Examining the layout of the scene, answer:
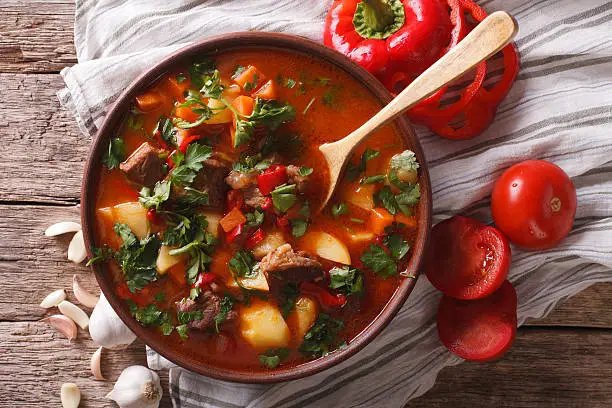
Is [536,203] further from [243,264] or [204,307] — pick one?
[204,307]

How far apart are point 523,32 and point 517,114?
39 cm

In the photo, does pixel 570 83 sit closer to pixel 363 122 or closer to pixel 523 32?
pixel 523 32

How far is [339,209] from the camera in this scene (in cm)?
299

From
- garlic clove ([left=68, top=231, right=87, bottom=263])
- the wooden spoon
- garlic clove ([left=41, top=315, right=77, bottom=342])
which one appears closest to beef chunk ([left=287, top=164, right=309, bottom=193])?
the wooden spoon

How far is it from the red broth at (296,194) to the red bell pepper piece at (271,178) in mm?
78

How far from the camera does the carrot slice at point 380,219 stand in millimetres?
2982

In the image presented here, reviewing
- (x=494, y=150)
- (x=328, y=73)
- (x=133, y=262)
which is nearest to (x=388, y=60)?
(x=328, y=73)

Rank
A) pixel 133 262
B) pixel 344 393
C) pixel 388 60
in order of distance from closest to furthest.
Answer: pixel 133 262
pixel 388 60
pixel 344 393

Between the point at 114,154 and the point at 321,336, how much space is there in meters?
1.17

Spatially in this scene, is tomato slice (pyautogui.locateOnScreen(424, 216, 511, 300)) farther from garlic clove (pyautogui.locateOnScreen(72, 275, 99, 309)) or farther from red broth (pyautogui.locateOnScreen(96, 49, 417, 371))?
garlic clove (pyautogui.locateOnScreen(72, 275, 99, 309))

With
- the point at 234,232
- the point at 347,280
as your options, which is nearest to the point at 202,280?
the point at 234,232

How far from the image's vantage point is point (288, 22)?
10.9ft

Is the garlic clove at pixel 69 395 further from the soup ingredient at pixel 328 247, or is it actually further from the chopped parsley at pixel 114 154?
the soup ingredient at pixel 328 247

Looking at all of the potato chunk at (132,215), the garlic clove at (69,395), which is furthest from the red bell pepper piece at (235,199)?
the garlic clove at (69,395)
